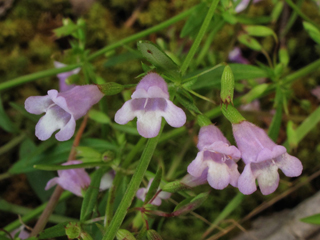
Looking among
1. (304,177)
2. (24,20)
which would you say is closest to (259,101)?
(304,177)

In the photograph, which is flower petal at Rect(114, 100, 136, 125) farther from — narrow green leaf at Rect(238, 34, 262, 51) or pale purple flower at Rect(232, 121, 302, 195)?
narrow green leaf at Rect(238, 34, 262, 51)

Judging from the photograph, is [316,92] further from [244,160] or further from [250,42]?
[244,160]

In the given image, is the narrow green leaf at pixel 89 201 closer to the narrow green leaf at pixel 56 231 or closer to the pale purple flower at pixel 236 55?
the narrow green leaf at pixel 56 231

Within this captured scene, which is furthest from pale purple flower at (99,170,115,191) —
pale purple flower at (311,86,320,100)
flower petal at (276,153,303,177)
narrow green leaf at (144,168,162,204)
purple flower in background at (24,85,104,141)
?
pale purple flower at (311,86,320,100)

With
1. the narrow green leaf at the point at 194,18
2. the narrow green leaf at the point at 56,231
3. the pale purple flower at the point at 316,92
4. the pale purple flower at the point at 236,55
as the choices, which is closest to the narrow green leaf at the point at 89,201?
the narrow green leaf at the point at 56,231

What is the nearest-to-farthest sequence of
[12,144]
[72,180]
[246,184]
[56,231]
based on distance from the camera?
[246,184] → [56,231] → [72,180] → [12,144]

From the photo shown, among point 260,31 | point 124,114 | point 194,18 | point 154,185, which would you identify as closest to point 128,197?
point 154,185
